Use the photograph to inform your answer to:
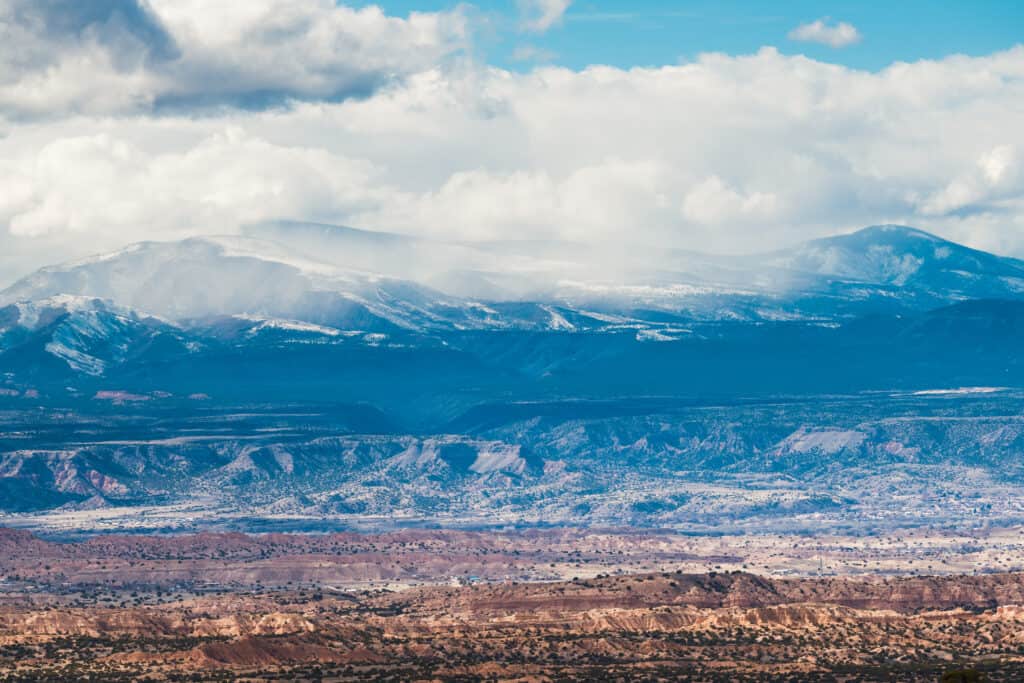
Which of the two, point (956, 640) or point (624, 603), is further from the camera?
point (624, 603)

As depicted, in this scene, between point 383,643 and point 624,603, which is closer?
point 383,643

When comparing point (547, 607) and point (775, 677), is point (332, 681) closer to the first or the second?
point (775, 677)

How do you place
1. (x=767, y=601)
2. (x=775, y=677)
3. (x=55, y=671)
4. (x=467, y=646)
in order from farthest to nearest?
(x=767, y=601) → (x=467, y=646) → (x=55, y=671) → (x=775, y=677)

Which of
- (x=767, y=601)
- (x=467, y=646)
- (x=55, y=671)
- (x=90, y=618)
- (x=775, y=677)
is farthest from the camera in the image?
(x=767, y=601)

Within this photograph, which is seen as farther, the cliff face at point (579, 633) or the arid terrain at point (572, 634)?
the cliff face at point (579, 633)

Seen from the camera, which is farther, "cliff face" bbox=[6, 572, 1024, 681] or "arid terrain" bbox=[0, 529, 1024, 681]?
"cliff face" bbox=[6, 572, 1024, 681]

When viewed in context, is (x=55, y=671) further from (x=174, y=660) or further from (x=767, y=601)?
(x=767, y=601)

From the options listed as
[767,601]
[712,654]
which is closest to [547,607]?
[767,601]

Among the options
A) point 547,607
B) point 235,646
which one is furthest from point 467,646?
point 547,607

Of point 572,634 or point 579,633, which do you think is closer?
point 572,634
